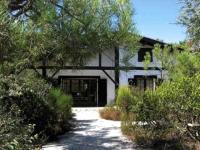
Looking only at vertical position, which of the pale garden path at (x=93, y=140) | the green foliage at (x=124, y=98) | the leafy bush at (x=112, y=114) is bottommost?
the pale garden path at (x=93, y=140)

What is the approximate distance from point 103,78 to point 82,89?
2.12 meters

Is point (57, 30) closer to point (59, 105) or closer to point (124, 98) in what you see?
point (59, 105)

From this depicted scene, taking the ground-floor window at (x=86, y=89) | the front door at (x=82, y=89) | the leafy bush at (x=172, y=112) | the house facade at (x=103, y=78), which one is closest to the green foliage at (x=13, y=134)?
the leafy bush at (x=172, y=112)

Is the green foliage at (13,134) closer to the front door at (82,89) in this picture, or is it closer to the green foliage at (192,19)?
the green foliage at (192,19)

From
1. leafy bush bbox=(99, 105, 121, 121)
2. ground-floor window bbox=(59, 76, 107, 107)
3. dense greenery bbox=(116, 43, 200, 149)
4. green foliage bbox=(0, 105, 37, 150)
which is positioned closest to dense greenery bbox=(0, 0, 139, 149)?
dense greenery bbox=(116, 43, 200, 149)

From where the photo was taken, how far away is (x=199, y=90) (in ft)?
39.3

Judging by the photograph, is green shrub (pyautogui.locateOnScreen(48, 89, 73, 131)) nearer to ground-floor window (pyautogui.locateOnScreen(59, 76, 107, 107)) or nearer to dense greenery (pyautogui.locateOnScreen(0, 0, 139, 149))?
dense greenery (pyautogui.locateOnScreen(0, 0, 139, 149))

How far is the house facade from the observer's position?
1538 inches

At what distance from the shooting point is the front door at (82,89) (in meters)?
40.8

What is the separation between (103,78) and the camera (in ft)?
133

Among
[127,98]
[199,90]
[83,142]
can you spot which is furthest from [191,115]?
[127,98]

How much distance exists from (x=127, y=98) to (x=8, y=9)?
684cm

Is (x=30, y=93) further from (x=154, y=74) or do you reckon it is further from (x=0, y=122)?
(x=154, y=74)

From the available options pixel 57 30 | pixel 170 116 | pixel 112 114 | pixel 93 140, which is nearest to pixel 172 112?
pixel 170 116
